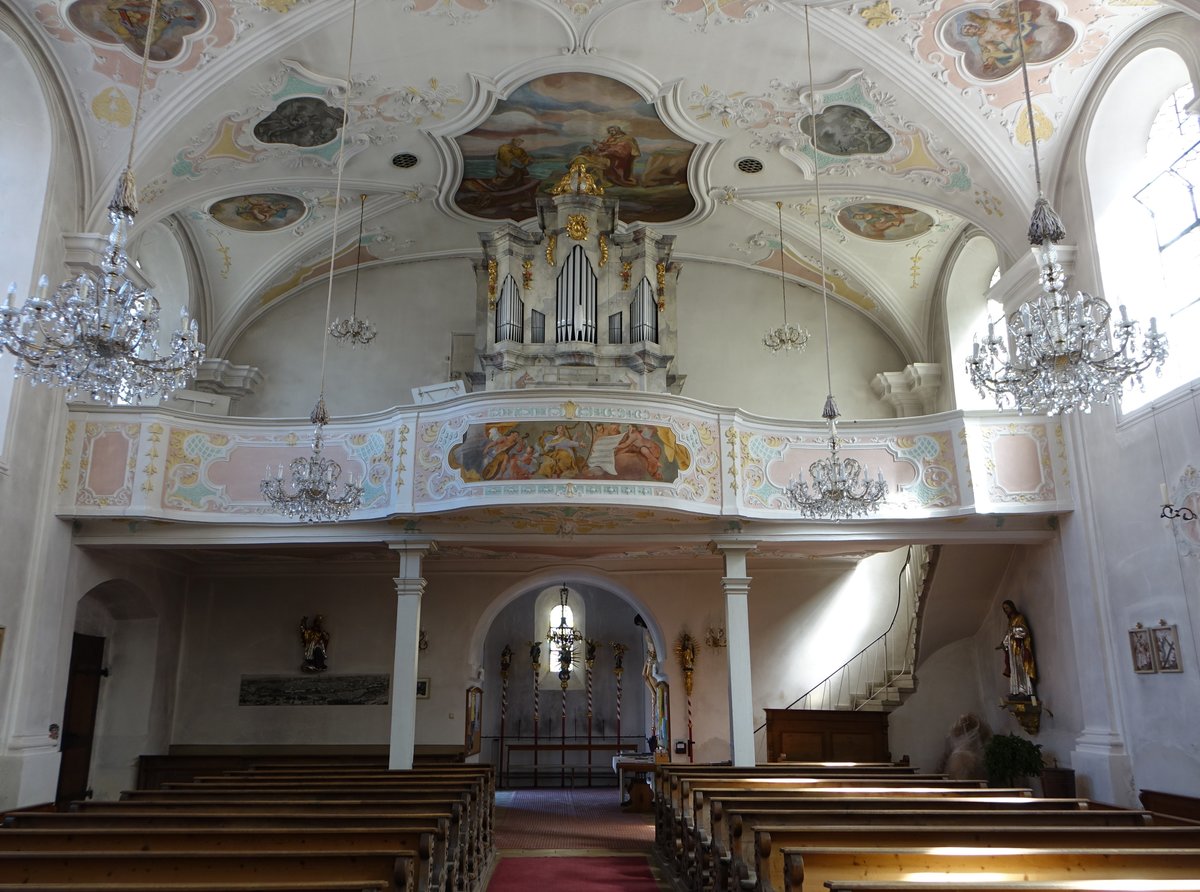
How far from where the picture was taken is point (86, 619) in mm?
14562

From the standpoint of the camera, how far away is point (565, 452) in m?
11.9

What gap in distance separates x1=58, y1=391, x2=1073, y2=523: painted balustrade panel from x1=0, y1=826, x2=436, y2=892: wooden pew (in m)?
5.66

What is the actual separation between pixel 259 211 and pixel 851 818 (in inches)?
496

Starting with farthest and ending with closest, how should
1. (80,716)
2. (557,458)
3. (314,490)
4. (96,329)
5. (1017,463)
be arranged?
(80,716), (1017,463), (557,458), (314,490), (96,329)

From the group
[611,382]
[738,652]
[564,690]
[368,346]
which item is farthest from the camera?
[564,690]

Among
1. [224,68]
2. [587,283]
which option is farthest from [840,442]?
[224,68]

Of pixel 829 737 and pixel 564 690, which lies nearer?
pixel 829 737

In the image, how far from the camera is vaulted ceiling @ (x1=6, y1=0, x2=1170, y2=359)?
38.0 ft

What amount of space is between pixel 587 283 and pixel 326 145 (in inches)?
165

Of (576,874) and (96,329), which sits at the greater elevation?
(96,329)

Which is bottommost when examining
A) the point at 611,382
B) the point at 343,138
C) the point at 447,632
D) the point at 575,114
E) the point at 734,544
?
the point at 447,632

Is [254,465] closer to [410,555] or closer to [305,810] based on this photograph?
[410,555]

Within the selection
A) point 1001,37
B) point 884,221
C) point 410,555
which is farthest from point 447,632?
point 1001,37

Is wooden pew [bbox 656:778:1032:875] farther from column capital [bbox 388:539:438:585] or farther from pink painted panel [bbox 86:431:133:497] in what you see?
pink painted panel [bbox 86:431:133:497]
